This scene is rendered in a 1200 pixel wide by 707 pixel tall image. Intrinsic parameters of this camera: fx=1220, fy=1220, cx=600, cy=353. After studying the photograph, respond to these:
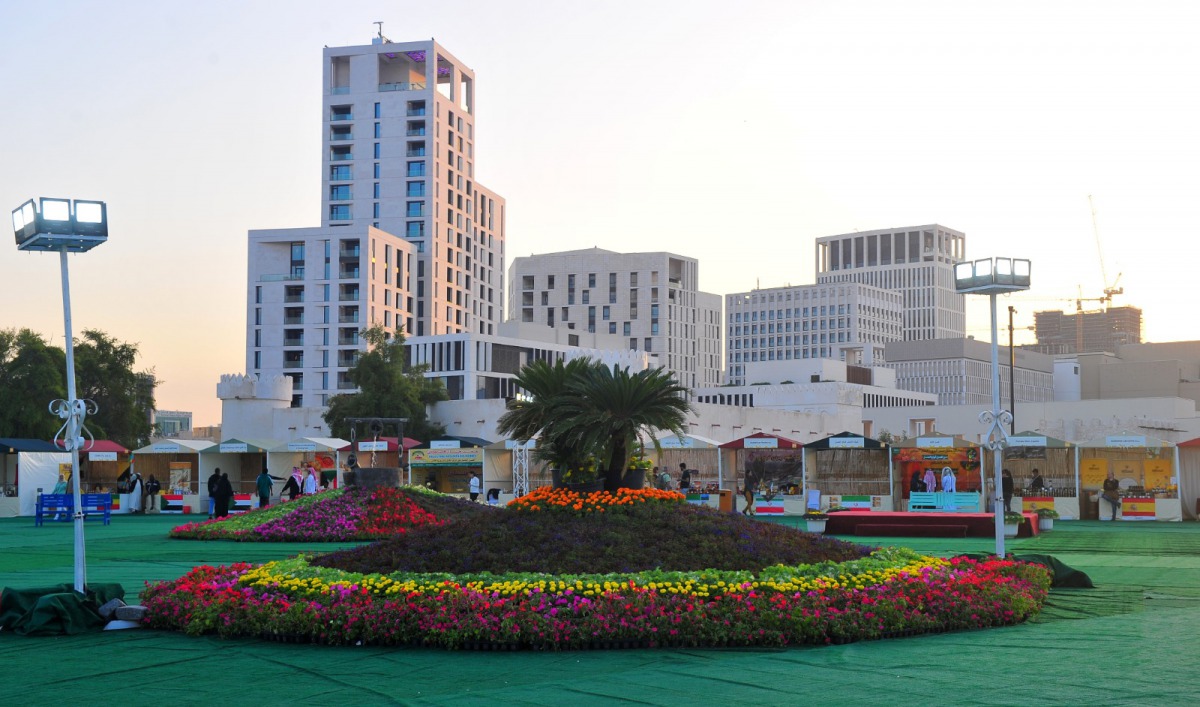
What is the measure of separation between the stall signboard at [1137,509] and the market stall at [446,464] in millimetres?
25067

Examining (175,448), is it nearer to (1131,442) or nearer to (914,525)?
(914,525)

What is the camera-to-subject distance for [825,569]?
14258 mm

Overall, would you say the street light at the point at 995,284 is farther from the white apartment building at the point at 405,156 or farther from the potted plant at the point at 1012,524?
Answer: the white apartment building at the point at 405,156

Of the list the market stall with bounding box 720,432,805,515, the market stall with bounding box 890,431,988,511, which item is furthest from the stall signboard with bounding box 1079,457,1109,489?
the market stall with bounding box 720,432,805,515

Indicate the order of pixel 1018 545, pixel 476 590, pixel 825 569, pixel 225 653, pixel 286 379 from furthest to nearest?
pixel 286 379 < pixel 1018 545 < pixel 825 569 < pixel 476 590 < pixel 225 653

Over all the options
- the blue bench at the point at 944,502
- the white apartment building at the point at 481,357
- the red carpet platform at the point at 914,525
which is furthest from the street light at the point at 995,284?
the white apartment building at the point at 481,357

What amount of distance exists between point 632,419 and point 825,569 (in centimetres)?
491

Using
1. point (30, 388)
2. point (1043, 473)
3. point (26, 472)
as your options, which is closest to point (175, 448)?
point (26, 472)

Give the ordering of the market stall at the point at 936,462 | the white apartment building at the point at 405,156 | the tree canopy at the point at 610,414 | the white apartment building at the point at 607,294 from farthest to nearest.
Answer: the white apartment building at the point at 607,294 < the white apartment building at the point at 405,156 < the market stall at the point at 936,462 < the tree canopy at the point at 610,414

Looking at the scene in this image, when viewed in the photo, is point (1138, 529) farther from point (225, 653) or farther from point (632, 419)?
point (225, 653)

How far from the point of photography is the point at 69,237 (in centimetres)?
1448

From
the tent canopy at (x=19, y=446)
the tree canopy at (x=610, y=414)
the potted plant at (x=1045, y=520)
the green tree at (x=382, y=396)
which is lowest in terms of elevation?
the potted plant at (x=1045, y=520)

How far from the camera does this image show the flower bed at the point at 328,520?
101 ft

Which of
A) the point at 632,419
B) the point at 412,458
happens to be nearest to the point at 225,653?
the point at 632,419
